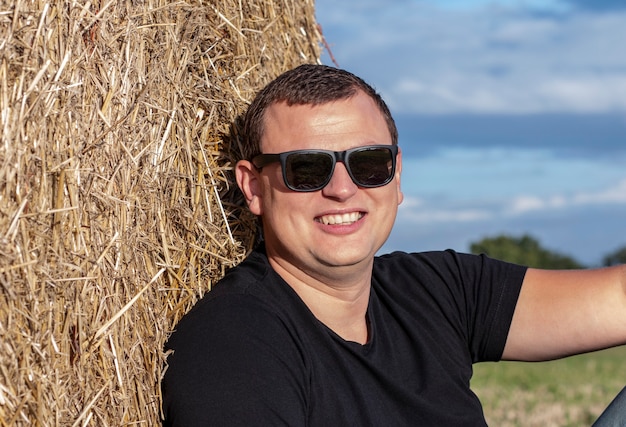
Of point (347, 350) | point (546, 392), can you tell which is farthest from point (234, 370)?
point (546, 392)

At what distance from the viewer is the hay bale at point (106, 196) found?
262cm

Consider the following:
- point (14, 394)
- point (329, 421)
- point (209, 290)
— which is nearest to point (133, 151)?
point (209, 290)

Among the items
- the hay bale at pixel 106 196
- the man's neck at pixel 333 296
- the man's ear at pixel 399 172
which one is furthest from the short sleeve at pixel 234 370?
the man's ear at pixel 399 172

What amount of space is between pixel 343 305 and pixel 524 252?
41.7 meters

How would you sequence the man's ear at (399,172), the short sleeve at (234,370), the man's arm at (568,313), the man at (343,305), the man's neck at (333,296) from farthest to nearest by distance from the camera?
the man's arm at (568,313) < the man's ear at (399,172) < the man's neck at (333,296) < the man at (343,305) < the short sleeve at (234,370)

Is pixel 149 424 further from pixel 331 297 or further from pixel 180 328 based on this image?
pixel 331 297

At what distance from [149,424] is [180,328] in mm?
339

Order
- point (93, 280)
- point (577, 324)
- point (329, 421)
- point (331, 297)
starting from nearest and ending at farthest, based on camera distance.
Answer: point (93, 280) < point (329, 421) < point (331, 297) < point (577, 324)

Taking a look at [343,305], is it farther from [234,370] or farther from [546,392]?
[546,392]

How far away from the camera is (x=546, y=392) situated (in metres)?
8.81

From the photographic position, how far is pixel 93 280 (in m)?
2.86

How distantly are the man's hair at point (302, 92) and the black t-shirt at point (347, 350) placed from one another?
1.58 feet

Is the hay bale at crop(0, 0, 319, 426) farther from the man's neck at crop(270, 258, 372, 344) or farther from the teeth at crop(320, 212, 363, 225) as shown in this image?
the teeth at crop(320, 212, 363, 225)

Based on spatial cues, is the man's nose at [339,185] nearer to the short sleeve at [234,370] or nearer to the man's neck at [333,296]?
the man's neck at [333,296]
